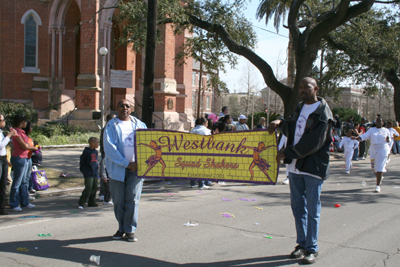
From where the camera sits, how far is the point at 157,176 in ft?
18.1

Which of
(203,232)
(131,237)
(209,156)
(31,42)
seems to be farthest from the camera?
(31,42)

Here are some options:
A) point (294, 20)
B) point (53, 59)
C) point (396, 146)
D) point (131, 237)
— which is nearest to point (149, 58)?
point (131, 237)

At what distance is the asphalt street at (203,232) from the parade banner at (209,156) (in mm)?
960

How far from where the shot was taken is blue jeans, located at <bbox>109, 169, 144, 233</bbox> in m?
5.16

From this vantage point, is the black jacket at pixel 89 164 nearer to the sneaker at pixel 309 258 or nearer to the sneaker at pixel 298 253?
the sneaker at pixel 298 253

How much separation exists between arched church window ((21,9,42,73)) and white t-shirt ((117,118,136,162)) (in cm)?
2406

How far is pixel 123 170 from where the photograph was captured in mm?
5102

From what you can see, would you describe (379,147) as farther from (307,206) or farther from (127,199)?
(127,199)

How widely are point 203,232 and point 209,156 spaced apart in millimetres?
1251

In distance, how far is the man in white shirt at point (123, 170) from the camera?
508 cm

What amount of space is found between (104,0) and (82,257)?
22.8 metres

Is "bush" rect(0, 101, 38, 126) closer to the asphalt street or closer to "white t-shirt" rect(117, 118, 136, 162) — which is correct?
the asphalt street

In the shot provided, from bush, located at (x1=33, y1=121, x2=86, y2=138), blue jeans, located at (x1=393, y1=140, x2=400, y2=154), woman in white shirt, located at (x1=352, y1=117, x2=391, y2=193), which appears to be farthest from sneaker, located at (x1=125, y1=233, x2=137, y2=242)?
blue jeans, located at (x1=393, y1=140, x2=400, y2=154)

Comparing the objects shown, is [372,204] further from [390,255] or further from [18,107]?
[18,107]
